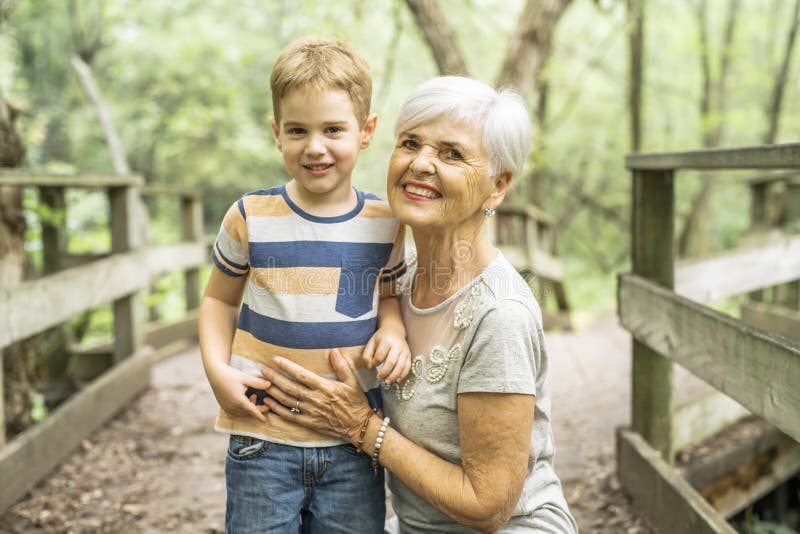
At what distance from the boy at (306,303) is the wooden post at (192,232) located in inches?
192

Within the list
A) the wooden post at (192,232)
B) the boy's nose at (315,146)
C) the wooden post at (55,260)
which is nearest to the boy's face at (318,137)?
the boy's nose at (315,146)

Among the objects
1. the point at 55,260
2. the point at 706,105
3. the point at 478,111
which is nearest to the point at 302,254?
the point at 478,111

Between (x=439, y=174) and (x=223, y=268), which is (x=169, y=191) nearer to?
(x=223, y=268)

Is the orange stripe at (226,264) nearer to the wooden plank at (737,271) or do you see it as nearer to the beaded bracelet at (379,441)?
the beaded bracelet at (379,441)

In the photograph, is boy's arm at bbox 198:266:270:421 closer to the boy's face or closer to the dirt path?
the boy's face

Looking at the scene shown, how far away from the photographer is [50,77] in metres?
13.8

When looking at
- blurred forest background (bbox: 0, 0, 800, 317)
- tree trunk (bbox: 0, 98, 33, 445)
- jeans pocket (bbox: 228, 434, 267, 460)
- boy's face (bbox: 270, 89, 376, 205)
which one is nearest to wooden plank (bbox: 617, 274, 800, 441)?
boy's face (bbox: 270, 89, 376, 205)

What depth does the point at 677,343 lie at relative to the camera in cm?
231

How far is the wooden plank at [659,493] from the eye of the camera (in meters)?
2.21

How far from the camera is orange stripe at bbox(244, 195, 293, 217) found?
5.67 feet

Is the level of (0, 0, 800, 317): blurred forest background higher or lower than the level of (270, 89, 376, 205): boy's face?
higher

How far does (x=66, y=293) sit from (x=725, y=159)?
2.82 metres

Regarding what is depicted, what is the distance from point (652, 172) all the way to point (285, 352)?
162cm

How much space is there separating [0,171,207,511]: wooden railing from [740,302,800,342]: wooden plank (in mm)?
4176
